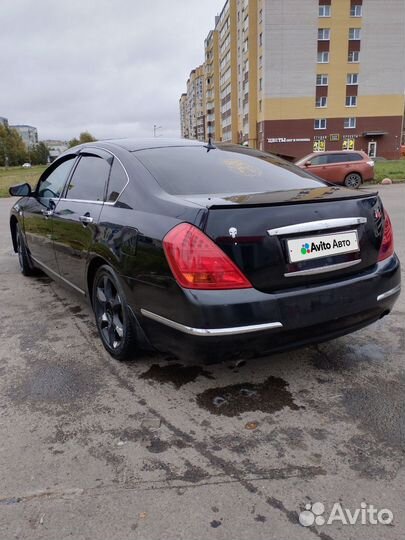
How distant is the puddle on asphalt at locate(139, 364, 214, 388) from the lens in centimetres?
301

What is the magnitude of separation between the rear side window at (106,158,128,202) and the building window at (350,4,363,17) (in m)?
53.6

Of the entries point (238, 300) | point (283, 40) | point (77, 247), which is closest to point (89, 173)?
point (77, 247)

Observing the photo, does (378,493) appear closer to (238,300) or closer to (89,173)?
(238,300)

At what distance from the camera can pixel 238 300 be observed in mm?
2348

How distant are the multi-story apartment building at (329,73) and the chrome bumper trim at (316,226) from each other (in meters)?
49.8

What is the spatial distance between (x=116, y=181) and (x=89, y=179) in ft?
1.89

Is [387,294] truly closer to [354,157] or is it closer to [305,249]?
[305,249]

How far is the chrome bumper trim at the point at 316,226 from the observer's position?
2.41 m

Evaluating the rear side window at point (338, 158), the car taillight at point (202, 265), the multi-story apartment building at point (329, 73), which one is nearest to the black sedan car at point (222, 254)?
the car taillight at point (202, 265)

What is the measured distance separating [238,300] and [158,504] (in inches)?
39.9

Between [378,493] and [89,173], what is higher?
[89,173]

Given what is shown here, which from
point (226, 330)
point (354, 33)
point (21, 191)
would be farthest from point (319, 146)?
point (226, 330)

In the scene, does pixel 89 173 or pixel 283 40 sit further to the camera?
pixel 283 40

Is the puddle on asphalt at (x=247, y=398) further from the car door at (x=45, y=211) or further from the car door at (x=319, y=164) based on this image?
the car door at (x=319, y=164)
